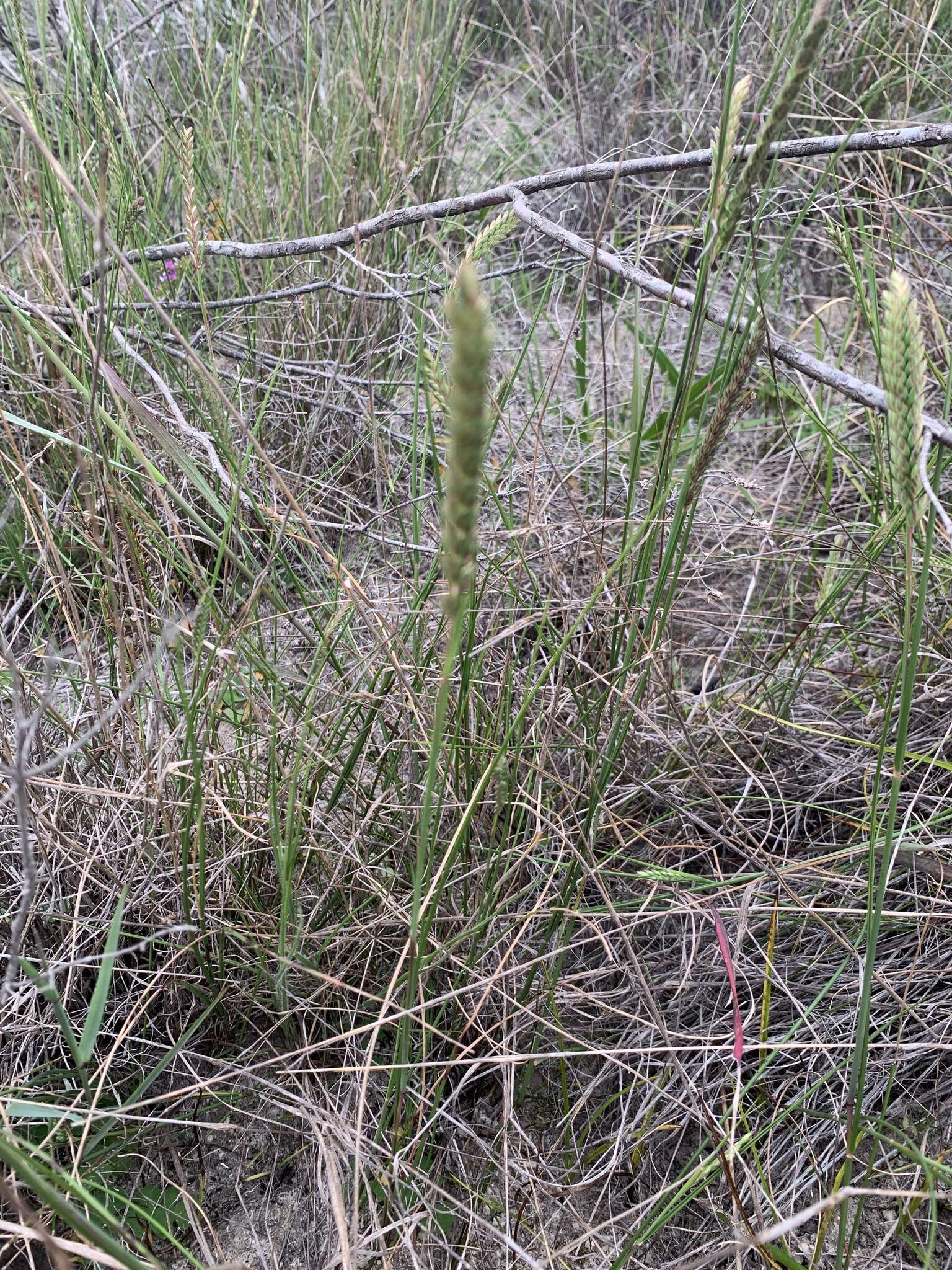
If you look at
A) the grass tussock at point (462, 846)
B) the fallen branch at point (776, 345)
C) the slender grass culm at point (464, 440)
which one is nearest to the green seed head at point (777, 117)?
the grass tussock at point (462, 846)

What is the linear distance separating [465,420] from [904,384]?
1.10ft

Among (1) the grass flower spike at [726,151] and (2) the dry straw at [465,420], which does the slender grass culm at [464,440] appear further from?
(1) the grass flower spike at [726,151]

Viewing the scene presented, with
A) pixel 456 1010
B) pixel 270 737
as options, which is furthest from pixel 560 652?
pixel 456 1010

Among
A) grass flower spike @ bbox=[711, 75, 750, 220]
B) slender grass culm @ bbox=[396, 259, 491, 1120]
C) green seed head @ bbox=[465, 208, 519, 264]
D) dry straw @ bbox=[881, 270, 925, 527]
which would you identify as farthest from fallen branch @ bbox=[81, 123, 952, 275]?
slender grass culm @ bbox=[396, 259, 491, 1120]

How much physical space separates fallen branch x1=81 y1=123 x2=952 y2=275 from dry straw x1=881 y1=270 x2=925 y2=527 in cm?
25

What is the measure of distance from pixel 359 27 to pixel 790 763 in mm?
1605

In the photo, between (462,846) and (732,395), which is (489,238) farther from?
(462,846)

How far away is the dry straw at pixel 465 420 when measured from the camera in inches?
12.5

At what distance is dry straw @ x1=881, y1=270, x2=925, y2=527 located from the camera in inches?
21.0

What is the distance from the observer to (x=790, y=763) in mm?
1202

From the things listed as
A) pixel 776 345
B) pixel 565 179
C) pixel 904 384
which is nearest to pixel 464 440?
pixel 904 384

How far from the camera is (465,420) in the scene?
0.33 meters

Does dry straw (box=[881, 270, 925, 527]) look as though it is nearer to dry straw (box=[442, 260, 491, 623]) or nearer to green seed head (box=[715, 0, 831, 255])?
green seed head (box=[715, 0, 831, 255])

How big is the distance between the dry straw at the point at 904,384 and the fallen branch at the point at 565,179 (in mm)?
249
